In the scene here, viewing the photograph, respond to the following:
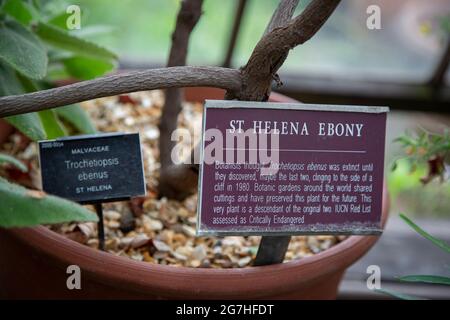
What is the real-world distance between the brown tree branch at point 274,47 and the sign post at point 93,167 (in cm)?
17

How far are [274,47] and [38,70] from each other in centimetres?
31

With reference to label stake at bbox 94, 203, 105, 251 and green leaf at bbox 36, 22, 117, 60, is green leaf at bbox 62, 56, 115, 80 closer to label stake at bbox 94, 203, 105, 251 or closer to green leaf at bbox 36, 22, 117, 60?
green leaf at bbox 36, 22, 117, 60

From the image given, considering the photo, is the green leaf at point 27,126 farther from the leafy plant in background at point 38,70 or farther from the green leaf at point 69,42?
the green leaf at point 69,42

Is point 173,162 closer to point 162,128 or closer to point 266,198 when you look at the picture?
point 162,128

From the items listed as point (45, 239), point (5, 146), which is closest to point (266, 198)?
point (45, 239)

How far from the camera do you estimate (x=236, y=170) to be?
793 millimetres

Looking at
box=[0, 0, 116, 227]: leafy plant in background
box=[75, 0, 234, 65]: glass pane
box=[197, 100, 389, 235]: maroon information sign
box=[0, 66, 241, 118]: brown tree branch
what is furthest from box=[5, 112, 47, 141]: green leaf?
box=[75, 0, 234, 65]: glass pane

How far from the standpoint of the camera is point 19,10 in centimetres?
103

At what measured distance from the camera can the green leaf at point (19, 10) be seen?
3.38ft

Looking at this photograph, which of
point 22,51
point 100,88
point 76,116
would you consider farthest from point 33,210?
point 76,116

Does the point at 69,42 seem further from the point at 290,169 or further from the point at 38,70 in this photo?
the point at 290,169

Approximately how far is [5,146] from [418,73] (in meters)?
1.23

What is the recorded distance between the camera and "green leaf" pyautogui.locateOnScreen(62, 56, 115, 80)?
112 cm

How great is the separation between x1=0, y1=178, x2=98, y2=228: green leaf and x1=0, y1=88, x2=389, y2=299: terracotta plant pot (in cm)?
14
